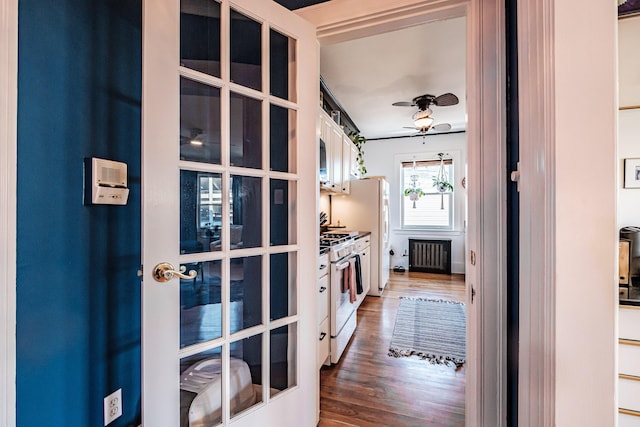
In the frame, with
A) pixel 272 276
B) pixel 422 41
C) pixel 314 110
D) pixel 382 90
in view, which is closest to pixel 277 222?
pixel 272 276

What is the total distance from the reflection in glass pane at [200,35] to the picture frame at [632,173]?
1934mm

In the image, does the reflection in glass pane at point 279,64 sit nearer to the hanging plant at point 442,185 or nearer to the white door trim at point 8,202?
the white door trim at point 8,202

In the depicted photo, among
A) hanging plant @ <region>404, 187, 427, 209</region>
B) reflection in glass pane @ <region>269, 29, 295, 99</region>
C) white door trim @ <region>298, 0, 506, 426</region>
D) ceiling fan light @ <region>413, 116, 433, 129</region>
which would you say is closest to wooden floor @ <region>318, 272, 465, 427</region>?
white door trim @ <region>298, 0, 506, 426</region>

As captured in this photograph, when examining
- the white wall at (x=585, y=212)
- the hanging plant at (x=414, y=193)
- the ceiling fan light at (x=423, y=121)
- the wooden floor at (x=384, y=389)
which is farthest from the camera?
the hanging plant at (x=414, y=193)

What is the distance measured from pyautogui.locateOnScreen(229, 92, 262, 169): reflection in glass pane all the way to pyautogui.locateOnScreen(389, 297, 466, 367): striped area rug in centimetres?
198

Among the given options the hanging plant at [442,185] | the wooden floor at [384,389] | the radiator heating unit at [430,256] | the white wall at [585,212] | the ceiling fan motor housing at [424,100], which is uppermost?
the ceiling fan motor housing at [424,100]

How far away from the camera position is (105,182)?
0.97m

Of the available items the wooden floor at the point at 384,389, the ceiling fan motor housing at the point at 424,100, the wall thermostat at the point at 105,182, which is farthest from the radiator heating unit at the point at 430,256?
the wall thermostat at the point at 105,182

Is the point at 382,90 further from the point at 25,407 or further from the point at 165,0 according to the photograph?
the point at 25,407

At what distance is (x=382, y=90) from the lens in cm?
338

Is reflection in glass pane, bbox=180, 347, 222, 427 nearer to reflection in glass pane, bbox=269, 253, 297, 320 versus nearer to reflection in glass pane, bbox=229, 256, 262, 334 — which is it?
reflection in glass pane, bbox=229, 256, 262, 334

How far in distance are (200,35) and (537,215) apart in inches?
53.7

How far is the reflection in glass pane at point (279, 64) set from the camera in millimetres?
1320

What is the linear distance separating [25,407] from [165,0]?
1.34m
